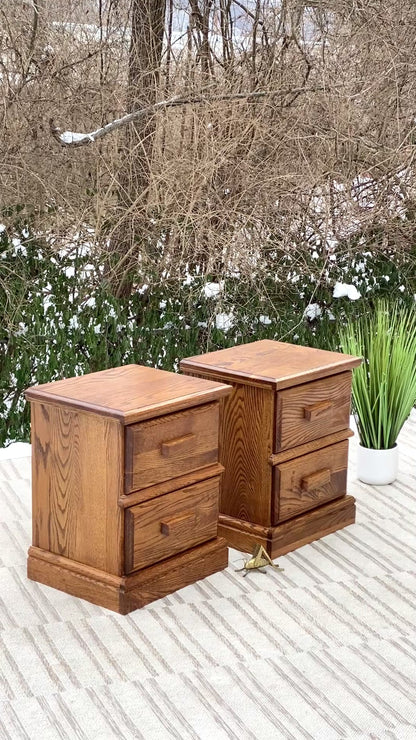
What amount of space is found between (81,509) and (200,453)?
390 mm

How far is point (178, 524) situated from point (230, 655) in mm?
460

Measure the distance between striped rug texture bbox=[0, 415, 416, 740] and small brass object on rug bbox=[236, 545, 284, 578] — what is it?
0.09 ft

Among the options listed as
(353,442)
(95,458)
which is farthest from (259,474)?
(353,442)

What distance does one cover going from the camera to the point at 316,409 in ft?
11.0

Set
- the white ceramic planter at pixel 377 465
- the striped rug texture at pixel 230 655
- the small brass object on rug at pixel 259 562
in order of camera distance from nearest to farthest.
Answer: the striped rug texture at pixel 230 655 < the small brass object on rug at pixel 259 562 < the white ceramic planter at pixel 377 465

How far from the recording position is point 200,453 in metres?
3.05

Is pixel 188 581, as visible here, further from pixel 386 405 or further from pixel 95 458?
pixel 386 405

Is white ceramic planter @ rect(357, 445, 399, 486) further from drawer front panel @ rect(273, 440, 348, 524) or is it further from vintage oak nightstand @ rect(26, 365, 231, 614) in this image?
vintage oak nightstand @ rect(26, 365, 231, 614)

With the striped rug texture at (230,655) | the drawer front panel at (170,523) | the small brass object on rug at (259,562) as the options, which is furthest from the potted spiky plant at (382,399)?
the drawer front panel at (170,523)

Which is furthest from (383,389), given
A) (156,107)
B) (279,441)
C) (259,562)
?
(156,107)

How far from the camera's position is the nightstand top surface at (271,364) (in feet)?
10.5

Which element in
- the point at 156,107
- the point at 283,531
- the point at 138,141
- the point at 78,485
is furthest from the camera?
the point at 138,141

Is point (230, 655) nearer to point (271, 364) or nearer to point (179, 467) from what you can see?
point (179, 467)

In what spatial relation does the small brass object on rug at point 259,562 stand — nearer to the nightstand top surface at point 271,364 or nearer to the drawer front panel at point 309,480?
the drawer front panel at point 309,480
